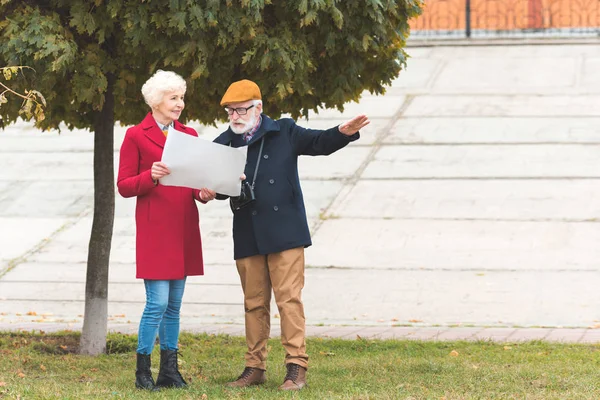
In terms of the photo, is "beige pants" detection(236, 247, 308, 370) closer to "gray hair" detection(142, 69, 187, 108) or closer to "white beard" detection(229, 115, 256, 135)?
"white beard" detection(229, 115, 256, 135)

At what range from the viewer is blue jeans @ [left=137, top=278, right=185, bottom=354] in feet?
18.4

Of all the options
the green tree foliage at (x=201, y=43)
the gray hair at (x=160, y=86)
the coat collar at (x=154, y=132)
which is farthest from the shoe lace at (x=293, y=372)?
the green tree foliage at (x=201, y=43)

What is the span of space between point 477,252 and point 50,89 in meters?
6.29

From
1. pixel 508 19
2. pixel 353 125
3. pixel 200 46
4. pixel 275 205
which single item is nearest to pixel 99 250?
pixel 200 46

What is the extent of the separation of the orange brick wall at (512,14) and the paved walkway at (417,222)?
12.1 ft

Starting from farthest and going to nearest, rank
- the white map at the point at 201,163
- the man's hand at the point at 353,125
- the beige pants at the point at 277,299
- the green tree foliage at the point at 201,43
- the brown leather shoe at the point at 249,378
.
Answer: the green tree foliage at the point at 201,43 → the brown leather shoe at the point at 249,378 → the beige pants at the point at 277,299 → the man's hand at the point at 353,125 → the white map at the point at 201,163

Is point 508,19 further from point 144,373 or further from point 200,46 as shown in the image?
point 144,373

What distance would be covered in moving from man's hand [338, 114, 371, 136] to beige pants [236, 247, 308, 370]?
726 millimetres

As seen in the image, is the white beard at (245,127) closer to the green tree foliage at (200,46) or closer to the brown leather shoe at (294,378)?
the green tree foliage at (200,46)

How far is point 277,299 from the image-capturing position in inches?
226

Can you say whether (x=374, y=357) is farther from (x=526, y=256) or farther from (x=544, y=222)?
(x=544, y=222)

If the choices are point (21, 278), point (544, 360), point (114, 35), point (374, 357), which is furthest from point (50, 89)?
point (21, 278)

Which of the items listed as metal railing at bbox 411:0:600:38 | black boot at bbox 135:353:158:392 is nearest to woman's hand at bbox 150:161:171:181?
black boot at bbox 135:353:158:392

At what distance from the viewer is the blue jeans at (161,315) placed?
18.4 feet
